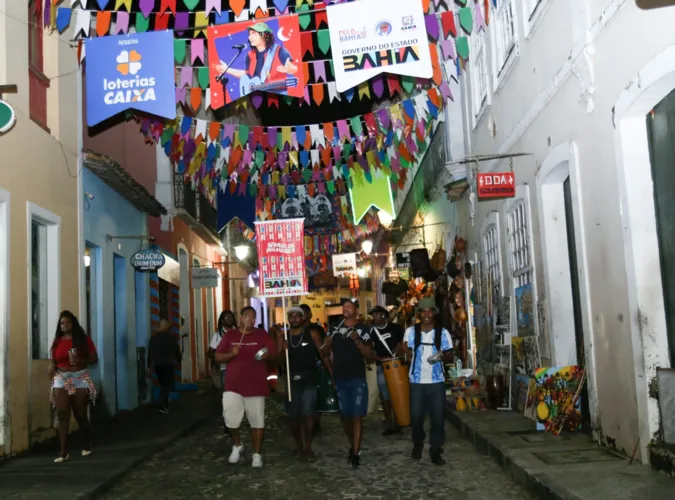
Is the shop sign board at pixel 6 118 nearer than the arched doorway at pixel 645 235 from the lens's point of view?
No

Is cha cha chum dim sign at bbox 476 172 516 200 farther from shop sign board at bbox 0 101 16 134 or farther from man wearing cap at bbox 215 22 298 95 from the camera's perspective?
shop sign board at bbox 0 101 16 134

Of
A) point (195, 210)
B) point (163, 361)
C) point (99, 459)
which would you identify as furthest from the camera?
point (195, 210)

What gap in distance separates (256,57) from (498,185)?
13.0ft

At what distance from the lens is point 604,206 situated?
27.0 ft

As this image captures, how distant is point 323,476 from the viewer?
8633 mm

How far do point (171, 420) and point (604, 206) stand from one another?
29.3 ft

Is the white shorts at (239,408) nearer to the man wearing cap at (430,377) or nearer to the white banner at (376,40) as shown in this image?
the man wearing cap at (430,377)

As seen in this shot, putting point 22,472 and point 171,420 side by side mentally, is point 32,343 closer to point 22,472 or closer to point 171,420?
point 22,472

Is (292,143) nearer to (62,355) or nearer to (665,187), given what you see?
(62,355)

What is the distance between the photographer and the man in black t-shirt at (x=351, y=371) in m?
9.29

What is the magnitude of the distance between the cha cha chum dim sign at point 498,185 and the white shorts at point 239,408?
4.56m

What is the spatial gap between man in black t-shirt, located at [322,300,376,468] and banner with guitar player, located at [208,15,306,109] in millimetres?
3125

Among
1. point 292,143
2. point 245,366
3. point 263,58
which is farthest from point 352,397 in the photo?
→ point 292,143

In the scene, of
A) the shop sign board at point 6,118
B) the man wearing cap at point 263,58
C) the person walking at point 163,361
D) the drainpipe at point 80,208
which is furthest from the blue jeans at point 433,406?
the person walking at point 163,361
